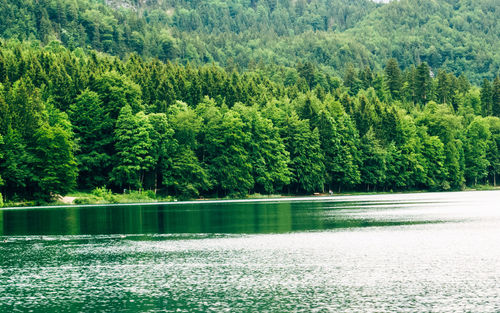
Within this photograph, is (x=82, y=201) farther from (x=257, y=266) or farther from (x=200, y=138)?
(x=257, y=266)

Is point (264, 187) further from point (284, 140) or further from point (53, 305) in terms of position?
point (53, 305)

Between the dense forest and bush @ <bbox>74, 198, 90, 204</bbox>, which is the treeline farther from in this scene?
bush @ <bbox>74, 198, 90, 204</bbox>

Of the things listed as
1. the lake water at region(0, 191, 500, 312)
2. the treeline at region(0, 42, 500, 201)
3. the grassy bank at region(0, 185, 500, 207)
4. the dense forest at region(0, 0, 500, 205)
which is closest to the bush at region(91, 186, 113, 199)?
the grassy bank at region(0, 185, 500, 207)

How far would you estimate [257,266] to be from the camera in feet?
134

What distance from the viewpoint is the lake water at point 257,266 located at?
30.4 metres

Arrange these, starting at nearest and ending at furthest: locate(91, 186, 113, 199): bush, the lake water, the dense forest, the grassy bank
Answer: the lake water
the grassy bank
the dense forest
locate(91, 186, 113, 199): bush

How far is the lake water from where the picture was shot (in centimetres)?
3039

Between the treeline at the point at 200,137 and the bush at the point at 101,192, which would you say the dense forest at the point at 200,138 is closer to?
the treeline at the point at 200,137

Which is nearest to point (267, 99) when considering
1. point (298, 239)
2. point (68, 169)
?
point (68, 169)

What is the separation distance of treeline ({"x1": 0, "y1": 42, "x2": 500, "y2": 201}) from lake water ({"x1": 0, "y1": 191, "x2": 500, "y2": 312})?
157 ft

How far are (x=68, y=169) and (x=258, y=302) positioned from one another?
292 ft

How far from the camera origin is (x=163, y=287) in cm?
3478

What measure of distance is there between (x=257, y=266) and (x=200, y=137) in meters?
103

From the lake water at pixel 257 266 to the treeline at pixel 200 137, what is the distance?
157ft
